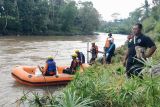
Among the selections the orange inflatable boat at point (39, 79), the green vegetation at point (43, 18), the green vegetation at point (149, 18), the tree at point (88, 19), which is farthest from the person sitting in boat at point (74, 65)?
the tree at point (88, 19)

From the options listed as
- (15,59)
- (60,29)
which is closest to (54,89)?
(15,59)

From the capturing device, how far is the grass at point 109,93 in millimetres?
3727

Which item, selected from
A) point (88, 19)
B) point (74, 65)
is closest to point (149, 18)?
point (74, 65)

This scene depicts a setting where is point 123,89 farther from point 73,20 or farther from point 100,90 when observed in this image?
point 73,20

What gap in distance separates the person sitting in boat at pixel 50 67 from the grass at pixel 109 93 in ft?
19.2

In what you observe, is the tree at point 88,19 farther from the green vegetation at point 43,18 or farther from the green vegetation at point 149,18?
the green vegetation at point 149,18

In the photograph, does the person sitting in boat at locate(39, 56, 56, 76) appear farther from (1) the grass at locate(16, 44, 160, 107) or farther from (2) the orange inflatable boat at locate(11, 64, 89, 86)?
(1) the grass at locate(16, 44, 160, 107)

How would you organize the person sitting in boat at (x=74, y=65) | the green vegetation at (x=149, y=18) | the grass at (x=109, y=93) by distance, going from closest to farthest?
the grass at (x=109, y=93) → the person sitting in boat at (x=74, y=65) → the green vegetation at (x=149, y=18)

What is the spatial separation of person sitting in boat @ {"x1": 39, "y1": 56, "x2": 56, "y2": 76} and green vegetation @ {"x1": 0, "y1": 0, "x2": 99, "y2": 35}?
3450 centimetres

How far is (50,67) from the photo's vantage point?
11094 mm

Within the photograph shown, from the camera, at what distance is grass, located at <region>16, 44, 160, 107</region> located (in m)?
3.73

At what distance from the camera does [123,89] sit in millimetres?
4172

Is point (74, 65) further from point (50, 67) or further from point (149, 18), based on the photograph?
point (149, 18)

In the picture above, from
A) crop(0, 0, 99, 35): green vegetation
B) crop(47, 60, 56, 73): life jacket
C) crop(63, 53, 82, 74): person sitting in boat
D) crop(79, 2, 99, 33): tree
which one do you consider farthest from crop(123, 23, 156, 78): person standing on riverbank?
crop(79, 2, 99, 33): tree
